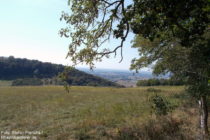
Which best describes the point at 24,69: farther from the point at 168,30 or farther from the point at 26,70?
the point at 168,30

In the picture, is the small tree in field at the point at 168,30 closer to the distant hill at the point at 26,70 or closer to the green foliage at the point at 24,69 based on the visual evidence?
the distant hill at the point at 26,70

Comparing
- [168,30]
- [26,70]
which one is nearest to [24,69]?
[26,70]

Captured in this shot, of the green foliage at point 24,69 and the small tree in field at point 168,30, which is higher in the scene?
the green foliage at point 24,69

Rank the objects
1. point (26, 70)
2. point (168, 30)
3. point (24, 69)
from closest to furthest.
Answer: point (168, 30) < point (24, 69) < point (26, 70)

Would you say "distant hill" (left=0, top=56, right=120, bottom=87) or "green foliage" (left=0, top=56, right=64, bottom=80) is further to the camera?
"green foliage" (left=0, top=56, right=64, bottom=80)

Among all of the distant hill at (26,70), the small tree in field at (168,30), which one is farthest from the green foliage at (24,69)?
the small tree in field at (168,30)

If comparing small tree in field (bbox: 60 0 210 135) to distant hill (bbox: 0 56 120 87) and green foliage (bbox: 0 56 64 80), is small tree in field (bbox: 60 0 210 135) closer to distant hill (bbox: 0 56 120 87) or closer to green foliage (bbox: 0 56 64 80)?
distant hill (bbox: 0 56 120 87)

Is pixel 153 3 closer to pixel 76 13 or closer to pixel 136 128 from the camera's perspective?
pixel 76 13

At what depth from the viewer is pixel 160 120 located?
702 centimetres

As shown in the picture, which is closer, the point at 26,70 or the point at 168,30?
the point at 168,30

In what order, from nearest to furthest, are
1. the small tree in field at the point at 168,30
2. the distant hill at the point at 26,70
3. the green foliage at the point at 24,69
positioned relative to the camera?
the small tree in field at the point at 168,30 < the distant hill at the point at 26,70 < the green foliage at the point at 24,69

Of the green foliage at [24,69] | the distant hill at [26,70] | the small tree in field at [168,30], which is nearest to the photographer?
the small tree in field at [168,30]

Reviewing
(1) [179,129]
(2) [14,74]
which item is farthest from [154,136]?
(2) [14,74]

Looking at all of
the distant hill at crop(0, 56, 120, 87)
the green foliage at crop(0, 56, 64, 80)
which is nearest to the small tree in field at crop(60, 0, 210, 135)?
the distant hill at crop(0, 56, 120, 87)
